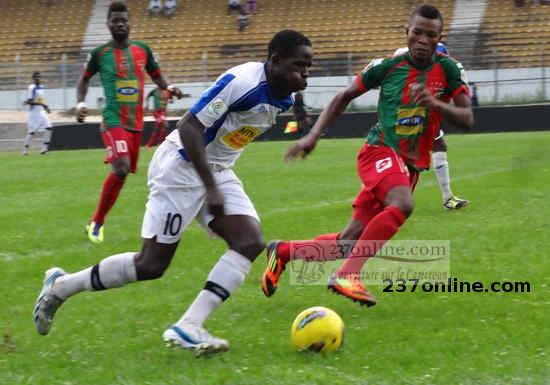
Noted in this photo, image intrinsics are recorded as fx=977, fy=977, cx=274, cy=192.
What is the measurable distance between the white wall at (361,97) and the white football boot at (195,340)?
24.2 meters

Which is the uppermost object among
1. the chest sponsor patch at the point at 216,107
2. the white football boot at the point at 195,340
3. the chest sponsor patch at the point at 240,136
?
the chest sponsor patch at the point at 216,107

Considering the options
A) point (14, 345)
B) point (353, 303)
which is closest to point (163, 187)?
point (14, 345)

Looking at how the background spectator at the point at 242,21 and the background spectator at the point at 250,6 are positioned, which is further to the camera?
the background spectator at the point at 250,6

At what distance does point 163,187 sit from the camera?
17.5 feet

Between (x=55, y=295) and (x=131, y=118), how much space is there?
4.73 meters

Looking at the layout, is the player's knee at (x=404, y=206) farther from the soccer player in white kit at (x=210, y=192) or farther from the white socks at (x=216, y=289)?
the white socks at (x=216, y=289)

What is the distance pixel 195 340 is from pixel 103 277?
2.34ft

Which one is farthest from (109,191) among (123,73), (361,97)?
(361,97)

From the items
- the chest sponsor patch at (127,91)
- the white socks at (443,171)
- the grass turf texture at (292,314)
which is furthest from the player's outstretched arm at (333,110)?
the white socks at (443,171)

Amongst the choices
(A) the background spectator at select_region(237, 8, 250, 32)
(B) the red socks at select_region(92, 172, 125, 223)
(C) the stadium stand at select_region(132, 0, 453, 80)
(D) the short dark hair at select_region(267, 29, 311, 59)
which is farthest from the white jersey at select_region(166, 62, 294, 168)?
(A) the background spectator at select_region(237, 8, 250, 32)

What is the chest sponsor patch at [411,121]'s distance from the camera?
6543 millimetres

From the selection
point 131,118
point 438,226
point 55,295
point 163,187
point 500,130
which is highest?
point 163,187

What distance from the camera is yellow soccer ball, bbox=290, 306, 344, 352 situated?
5023mm

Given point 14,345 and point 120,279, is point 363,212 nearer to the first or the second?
point 120,279
